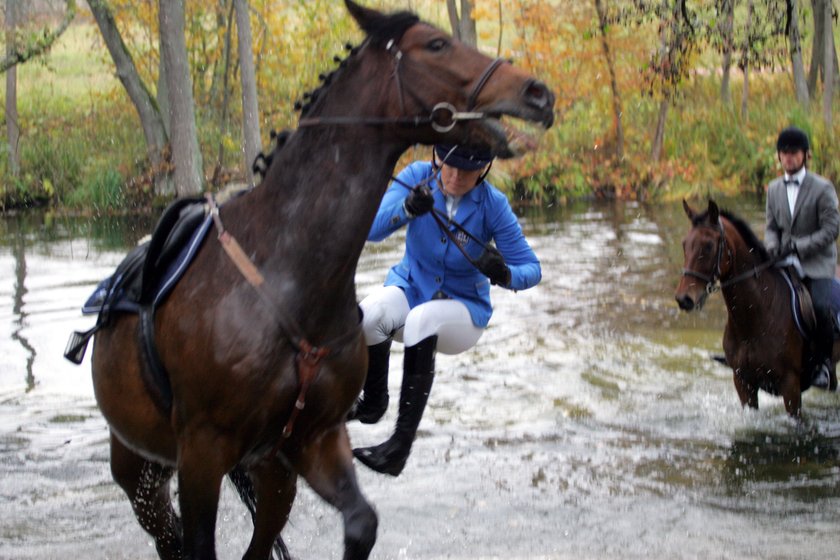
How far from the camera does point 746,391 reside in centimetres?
939

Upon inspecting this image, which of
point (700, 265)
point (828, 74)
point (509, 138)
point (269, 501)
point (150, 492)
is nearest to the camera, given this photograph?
point (509, 138)

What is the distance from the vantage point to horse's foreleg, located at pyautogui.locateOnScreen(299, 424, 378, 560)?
4484 mm

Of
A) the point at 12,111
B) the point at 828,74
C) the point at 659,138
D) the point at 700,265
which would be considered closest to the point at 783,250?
the point at 700,265

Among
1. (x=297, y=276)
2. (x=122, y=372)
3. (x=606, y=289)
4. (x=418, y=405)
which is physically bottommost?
(x=606, y=289)

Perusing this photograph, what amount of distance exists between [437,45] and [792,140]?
5.80m

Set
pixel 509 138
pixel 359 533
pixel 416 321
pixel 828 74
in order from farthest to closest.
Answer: pixel 828 74
pixel 416 321
pixel 359 533
pixel 509 138

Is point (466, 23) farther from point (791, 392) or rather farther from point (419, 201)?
point (419, 201)

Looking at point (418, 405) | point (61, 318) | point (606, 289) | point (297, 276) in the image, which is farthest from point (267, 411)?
point (606, 289)

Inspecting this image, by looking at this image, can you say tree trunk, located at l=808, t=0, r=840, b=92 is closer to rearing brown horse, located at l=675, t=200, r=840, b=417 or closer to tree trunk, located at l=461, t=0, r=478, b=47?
tree trunk, located at l=461, t=0, r=478, b=47

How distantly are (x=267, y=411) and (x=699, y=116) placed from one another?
26338 mm

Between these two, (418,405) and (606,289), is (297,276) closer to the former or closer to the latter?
(418,405)

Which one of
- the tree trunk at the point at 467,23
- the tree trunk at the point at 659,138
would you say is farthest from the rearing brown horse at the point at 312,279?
the tree trunk at the point at 467,23

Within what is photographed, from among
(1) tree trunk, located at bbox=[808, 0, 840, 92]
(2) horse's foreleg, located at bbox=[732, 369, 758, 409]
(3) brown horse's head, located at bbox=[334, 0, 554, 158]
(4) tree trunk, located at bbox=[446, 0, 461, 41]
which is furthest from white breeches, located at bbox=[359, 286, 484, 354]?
(1) tree trunk, located at bbox=[808, 0, 840, 92]

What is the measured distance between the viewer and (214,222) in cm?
469
